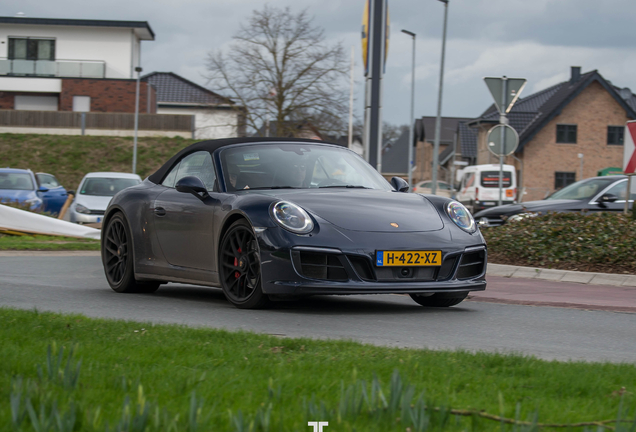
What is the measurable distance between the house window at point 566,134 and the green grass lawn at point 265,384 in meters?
54.2

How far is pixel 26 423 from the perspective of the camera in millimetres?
2824

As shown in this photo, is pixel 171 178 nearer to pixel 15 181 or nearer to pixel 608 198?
pixel 608 198

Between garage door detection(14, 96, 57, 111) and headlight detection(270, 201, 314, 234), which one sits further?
garage door detection(14, 96, 57, 111)

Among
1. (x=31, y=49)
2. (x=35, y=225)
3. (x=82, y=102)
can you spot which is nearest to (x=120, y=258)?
(x=35, y=225)

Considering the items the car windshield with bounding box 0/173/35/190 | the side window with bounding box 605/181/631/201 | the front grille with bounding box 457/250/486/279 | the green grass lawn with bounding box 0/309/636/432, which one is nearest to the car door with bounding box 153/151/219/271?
the front grille with bounding box 457/250/486/279

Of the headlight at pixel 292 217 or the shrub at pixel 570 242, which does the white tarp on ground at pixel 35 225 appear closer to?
the shrub at pixel 570 242

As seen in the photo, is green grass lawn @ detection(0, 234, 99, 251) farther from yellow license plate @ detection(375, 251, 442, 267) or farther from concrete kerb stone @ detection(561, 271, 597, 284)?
yellow license plate @ detection(375, 251, 442, 267)

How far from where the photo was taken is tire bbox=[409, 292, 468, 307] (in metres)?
7.65

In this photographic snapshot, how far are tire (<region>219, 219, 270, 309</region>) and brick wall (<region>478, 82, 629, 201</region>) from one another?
5111 centimetres

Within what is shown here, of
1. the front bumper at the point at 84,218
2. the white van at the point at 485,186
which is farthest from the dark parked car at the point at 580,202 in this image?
the white van at the point at 485,186

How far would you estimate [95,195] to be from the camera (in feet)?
70.0

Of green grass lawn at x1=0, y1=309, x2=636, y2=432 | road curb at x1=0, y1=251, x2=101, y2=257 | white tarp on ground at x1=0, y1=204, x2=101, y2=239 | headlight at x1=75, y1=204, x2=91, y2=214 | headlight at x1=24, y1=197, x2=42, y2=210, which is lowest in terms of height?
road curb at x1=0, y1=251, x2=101, y2=257

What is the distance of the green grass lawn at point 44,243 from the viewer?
1452 centimetres

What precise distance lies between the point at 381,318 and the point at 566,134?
52.9 m
